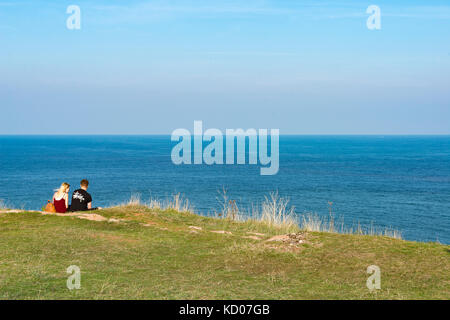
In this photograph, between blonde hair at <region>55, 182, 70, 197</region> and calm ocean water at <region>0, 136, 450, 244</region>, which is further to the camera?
calm ocean water at <region>0, 136, 450, 244</region>

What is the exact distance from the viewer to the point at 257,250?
1212 centimetres

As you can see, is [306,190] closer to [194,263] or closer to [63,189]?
[63,189]

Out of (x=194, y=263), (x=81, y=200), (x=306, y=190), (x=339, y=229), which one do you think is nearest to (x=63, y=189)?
(x=81, y=200)

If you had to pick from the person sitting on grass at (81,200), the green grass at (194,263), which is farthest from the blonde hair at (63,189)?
the green grass at (194,263)

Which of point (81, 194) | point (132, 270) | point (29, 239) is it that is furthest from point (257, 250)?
point (81, 194)

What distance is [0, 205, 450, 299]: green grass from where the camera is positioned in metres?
8.49

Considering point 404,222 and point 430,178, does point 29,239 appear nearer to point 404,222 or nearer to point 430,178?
→ point 404,222

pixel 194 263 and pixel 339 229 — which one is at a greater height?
pixel 194 263

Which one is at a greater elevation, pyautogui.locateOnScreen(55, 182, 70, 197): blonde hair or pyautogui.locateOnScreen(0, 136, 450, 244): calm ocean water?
pyautogui.locateOnScreen(55, 182, 70, 197): blonde hair

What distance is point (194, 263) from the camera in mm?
11070

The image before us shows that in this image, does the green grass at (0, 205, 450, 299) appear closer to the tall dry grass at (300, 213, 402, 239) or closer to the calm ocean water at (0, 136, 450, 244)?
the tall dry grass at (300, 213, 402, 239)

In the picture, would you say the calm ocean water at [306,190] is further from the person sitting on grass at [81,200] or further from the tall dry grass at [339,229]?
the person sitting on grass at [81,200]

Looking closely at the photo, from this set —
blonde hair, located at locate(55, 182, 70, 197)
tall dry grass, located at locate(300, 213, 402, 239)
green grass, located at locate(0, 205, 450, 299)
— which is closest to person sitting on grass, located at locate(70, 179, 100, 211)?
blonde hair, located at locate(55, 182, 70, 197)
